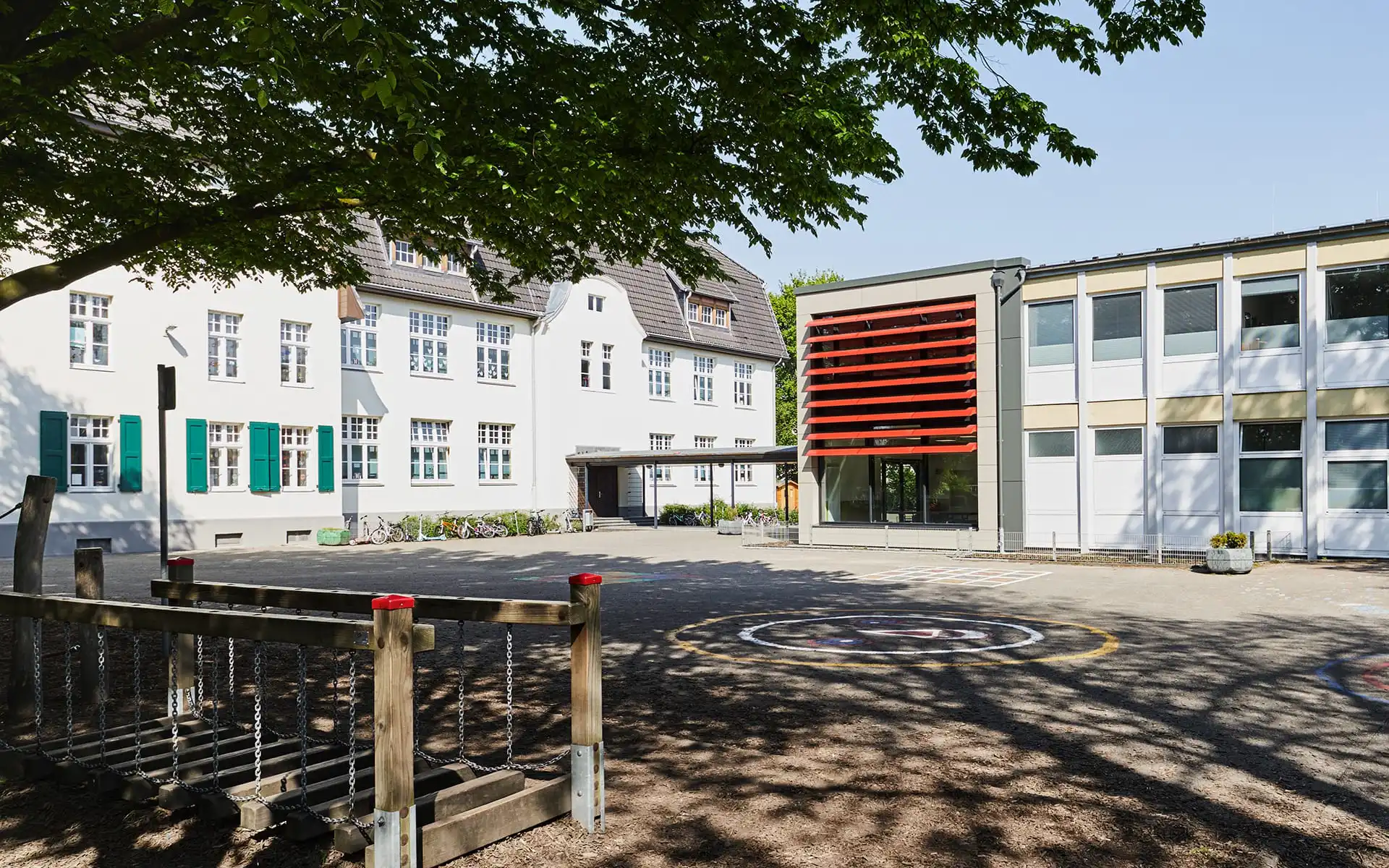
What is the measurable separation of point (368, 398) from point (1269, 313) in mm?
27112

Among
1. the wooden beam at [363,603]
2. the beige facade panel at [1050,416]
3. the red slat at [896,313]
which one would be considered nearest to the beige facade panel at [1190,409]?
the beige facade panel at [1050,416]

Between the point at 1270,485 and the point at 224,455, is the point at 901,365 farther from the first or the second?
the point at 224,455

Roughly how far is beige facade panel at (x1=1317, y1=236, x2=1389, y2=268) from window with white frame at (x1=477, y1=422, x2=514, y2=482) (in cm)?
2777

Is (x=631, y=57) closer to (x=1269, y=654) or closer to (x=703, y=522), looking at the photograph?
(x=1269, y=654)

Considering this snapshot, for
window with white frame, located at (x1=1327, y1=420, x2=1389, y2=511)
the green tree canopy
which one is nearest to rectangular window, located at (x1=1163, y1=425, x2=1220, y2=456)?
window with white frame, located at (x1=1327, y1=420, x2=1389, y2=511)

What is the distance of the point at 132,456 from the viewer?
29500 millimetres

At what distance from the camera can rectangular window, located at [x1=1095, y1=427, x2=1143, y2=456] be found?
2670 cm

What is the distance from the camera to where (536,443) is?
4259 cm

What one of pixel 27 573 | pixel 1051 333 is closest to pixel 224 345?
pixel 1051 333

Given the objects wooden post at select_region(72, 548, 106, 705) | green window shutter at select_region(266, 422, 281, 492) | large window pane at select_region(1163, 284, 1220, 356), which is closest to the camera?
wooden post at select_region(72, 548, 106, 705)

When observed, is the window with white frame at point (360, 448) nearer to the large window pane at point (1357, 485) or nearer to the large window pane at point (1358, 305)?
the large window pane at point (1357, 485)

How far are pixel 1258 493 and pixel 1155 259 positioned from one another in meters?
5.99

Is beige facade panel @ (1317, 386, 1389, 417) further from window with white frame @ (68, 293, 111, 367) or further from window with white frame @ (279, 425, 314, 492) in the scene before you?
window with white frame @ (68, 293, 111, 367)

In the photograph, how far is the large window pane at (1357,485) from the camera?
2362 centimetres
